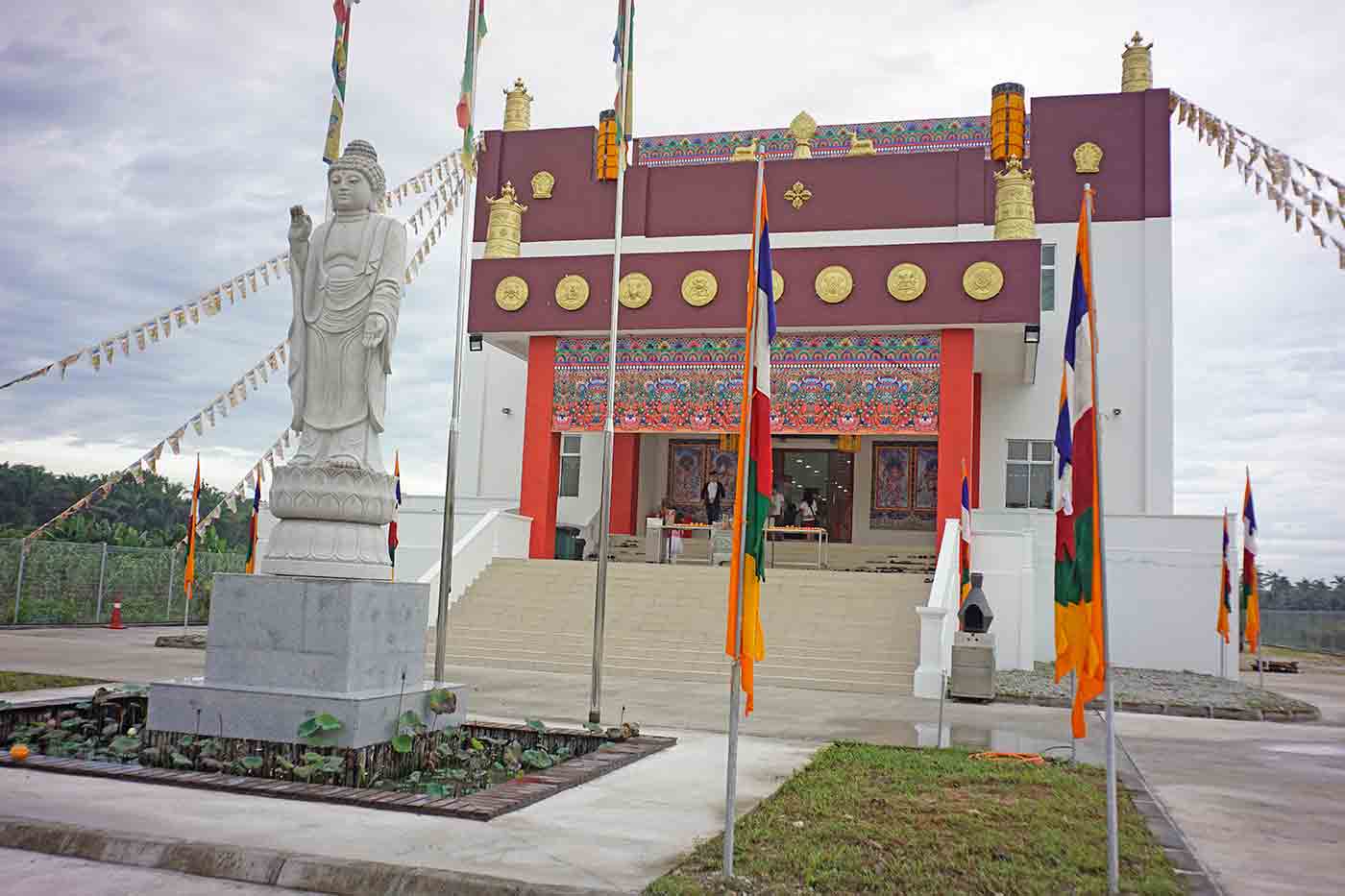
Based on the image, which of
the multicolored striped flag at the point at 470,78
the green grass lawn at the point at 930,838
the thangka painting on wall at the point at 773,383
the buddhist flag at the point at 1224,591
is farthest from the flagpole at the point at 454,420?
the buddhist flag at the point at 1224,591

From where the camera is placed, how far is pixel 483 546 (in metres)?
20.0

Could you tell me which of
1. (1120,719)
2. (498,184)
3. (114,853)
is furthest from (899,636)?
(498,184)

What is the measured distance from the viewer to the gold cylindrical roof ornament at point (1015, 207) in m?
20.1

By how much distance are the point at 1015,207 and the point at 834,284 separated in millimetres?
3432

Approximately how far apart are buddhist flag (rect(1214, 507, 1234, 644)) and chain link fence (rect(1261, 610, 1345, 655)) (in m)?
15.2

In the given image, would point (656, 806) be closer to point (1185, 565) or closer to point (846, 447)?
point (1185, 565)

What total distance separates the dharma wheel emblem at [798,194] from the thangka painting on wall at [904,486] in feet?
20.4

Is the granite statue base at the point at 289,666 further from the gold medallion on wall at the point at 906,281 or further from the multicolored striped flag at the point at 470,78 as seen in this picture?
the gold medallion on wall at the point at 906,281

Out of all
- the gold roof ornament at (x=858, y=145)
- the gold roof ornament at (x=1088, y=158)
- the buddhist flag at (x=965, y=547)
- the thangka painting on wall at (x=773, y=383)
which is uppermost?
the gold roof ornament at (x=858, y=145)

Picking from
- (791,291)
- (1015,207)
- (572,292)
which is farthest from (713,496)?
(1015,207)

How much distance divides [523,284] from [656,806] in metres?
16.9

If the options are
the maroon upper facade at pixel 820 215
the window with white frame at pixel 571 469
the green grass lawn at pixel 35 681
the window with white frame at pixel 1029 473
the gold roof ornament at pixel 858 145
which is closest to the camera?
the green grass lawn at pixel 35 681

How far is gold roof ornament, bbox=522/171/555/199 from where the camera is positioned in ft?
87.6

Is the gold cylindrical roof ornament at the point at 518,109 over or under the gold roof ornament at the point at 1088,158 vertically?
over
